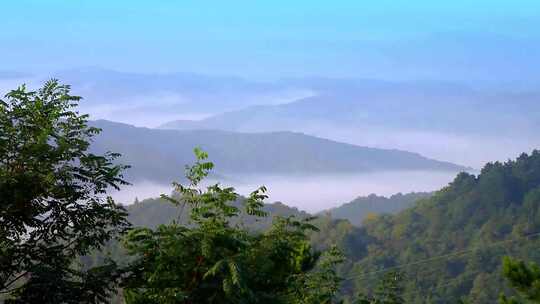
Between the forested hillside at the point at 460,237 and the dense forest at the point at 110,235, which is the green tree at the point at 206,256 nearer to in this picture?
the dense forest at the point at 110,235

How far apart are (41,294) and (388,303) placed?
1637 centimetres

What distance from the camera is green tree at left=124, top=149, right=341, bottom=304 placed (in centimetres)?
993

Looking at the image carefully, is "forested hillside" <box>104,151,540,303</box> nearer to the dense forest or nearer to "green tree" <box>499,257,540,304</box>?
"green tree" <box>499,257,540,304</box>

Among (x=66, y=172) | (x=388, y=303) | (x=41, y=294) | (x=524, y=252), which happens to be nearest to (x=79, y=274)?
(x=41, y=294)

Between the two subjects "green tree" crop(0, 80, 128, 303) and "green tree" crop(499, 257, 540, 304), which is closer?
"green tree" crop(0, 80, 128, 303)

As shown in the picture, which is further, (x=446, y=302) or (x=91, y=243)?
(x=446, y=302)

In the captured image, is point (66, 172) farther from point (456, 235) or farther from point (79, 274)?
point (456, 235)

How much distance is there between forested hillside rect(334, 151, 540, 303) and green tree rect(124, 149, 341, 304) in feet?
208

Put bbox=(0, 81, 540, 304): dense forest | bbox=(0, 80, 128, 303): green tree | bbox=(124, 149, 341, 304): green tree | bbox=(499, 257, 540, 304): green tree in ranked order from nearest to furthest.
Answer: bbox=(124, 149, 341, 304): green tree, bbox=(0, 81, 540, 304): dense forest, bbox=(0, 80, 128, 303): green tree, bbox=(499, 257, 540, 304): green tree

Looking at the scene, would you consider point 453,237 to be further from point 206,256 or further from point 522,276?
point 206,256

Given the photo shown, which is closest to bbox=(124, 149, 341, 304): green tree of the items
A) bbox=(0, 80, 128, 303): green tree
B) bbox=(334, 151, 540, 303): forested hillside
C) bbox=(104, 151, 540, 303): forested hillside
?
bbox=(0, 80, 128, 303): green tree

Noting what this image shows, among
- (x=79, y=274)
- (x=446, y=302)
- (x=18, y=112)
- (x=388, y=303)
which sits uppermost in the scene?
(x=18, y=112)

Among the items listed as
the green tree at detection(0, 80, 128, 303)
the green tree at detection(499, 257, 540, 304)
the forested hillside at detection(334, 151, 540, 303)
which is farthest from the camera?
the forested hillside at detection(334, 151, 540, 303)

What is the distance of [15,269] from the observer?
464 inches
